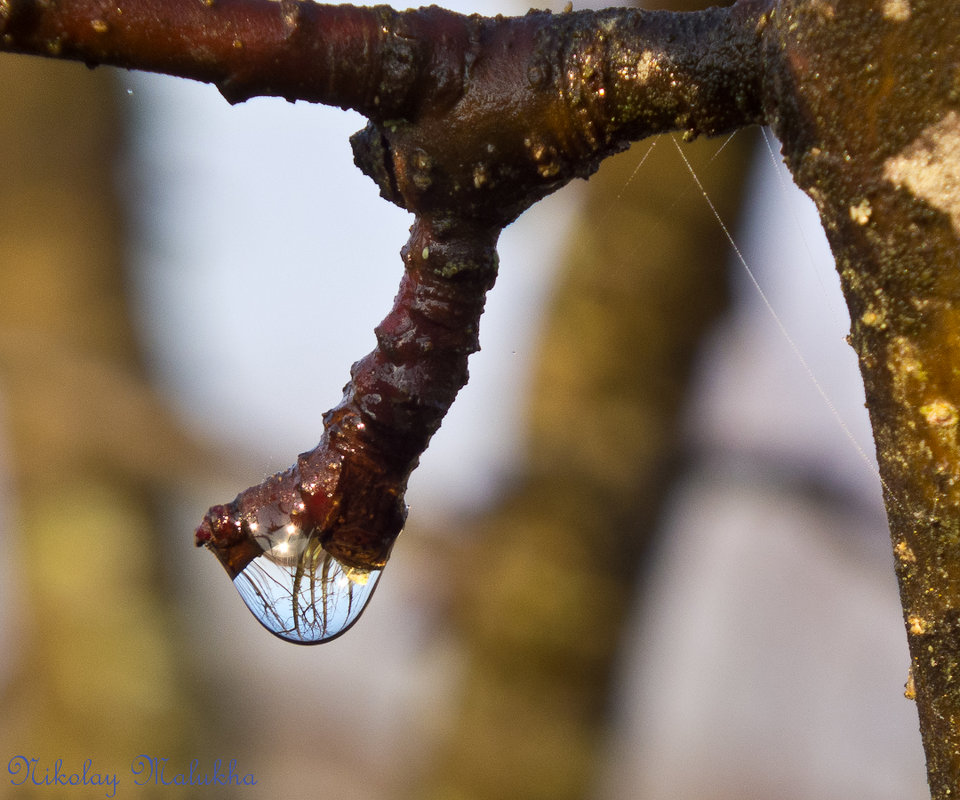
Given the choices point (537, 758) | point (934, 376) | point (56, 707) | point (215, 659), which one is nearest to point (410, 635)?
point (537, 758)

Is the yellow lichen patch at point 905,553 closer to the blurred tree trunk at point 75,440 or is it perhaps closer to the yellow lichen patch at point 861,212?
the yellow lichen patch at point 861,212

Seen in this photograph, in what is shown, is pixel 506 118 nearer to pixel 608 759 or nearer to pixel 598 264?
pixel 598 264

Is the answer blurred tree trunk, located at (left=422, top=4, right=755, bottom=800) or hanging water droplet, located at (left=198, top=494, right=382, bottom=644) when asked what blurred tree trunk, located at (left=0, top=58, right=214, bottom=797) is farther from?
hanging water droplet, located at (left=198, top=494, right=382, bottom=644)

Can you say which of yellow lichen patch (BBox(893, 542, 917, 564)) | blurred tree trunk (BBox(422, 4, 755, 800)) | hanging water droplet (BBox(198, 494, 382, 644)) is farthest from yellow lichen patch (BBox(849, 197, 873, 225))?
blurred tree trunk (BBox(422, 4, 755, 800))

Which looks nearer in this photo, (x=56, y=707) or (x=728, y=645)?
(x=56, y=707)

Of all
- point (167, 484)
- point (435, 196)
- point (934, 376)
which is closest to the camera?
point (934, 376)

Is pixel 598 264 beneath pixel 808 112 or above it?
above
